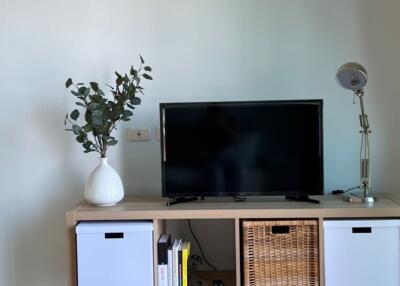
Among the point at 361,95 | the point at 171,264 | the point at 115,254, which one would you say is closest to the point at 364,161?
the point at 361,95

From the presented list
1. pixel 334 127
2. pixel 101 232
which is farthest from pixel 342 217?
pixel 101 232

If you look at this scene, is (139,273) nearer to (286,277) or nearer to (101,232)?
(101,232)

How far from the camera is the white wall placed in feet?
8.23

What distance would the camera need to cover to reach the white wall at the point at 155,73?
2.51m

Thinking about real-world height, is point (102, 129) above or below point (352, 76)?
below

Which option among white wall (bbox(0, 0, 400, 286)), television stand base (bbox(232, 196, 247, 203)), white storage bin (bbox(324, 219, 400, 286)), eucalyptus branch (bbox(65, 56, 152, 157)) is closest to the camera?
white storage bin (bbox(324, 219, 400, 286))

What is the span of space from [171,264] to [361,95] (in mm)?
1272

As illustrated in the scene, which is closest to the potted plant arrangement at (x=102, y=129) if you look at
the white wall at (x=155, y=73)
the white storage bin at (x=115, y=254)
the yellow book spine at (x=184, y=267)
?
the white storage bin at (x=115, y=254)

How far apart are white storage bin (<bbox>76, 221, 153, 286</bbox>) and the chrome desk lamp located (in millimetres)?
1054

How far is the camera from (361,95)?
2262 mm

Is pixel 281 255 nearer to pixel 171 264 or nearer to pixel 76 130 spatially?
pixel 171 264

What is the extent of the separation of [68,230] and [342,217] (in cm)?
131

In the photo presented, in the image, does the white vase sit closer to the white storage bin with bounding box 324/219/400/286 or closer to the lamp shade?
the white storage bin with bounding box 324/219/400/286

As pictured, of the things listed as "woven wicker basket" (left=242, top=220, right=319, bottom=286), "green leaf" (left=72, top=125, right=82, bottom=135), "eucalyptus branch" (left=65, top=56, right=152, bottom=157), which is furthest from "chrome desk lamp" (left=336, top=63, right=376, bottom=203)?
"green leaf" (left=72, top=125, right=82, bottom=135)
